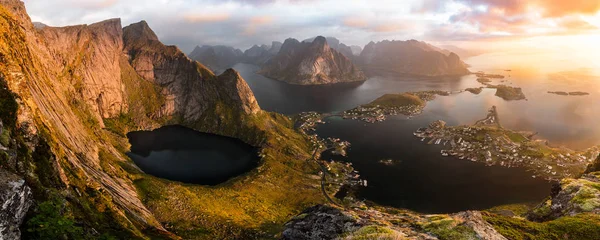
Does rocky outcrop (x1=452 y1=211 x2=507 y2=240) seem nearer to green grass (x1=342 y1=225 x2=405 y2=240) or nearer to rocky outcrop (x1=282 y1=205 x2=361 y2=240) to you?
green grass (x1=342 y1=225 x2=405 y2=240)

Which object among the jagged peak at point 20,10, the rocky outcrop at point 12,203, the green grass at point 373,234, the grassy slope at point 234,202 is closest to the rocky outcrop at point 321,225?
the green grass at point 373,234

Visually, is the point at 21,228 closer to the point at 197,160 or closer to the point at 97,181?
the point at 97,181

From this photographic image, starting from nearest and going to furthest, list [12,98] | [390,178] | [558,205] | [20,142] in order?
[20,142], [12,98], [558,205], [390,178]

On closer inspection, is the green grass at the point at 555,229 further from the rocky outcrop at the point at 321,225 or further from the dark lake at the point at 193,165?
the dark lake at the point at 193,165

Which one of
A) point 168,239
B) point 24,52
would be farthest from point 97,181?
point 24,52

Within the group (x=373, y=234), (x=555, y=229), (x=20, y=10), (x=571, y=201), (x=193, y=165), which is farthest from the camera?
(x=193, y=165)

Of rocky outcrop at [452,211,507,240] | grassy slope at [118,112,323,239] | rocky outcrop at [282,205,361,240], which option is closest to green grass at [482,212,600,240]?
rocky outcrop at [452,211,507,240]

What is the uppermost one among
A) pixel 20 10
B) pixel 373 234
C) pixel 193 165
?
pixel 20 10

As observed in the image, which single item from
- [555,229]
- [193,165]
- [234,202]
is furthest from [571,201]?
[193,165]

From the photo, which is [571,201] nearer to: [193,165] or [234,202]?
[234,202]
